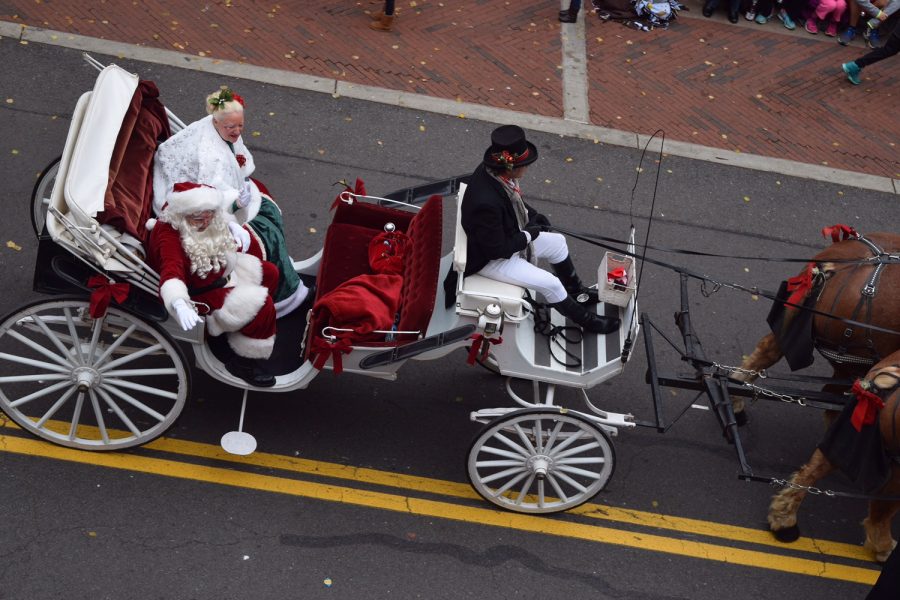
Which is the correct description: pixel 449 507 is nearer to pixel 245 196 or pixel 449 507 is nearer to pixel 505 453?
pixel 505 453

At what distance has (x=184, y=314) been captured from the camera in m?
4.46

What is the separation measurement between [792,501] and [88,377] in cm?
410

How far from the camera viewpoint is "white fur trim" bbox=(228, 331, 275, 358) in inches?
201

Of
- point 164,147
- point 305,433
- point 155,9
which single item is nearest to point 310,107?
point 155,9

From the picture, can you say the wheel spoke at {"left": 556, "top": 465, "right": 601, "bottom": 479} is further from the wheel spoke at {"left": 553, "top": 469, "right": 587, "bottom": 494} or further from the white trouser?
the white trouser

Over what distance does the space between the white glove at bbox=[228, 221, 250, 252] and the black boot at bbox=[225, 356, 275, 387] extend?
621 mm

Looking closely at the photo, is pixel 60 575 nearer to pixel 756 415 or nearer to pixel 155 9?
pixel 756 415

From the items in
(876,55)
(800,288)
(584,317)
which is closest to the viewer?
(584,317)

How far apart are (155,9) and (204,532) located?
20.8 ft

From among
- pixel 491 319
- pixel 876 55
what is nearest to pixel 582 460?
pixel 491 319

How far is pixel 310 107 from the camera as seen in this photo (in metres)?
8.53

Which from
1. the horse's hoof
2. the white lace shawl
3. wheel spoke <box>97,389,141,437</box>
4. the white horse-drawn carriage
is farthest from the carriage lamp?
the horse's hoof

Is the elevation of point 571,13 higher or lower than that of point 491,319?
higher

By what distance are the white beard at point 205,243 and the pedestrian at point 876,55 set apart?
801 centimetres
